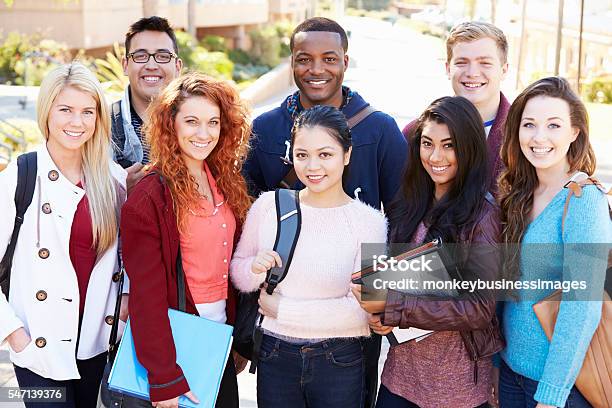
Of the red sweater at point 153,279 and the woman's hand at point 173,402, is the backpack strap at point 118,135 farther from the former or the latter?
the woman's hand at point 173,402

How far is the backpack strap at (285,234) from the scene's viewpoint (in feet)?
10.6

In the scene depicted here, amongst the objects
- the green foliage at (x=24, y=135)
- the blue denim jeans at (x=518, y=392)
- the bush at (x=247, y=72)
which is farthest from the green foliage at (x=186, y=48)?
the blue denim jeans at (x=518, y=392)

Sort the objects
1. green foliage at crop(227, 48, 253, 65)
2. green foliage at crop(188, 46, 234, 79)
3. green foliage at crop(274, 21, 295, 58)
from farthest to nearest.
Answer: green foliage at crop(274, 21, 295, 58)
green foliage at crop(227, 48, 253, 65)
green foliage at crop(188, 46, 234, 79)

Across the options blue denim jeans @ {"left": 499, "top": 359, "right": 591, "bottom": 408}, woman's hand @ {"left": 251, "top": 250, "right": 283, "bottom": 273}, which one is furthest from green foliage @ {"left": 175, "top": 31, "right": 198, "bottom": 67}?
blue denim jeans @ {"left": 499, "top": 359, "right": 591, "bottom": 408}

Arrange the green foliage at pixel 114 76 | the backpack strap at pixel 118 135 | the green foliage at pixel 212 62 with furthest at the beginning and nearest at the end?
the green foliage at pixel 212 62, the green foliage at pixel 114 76, the backpack strap at pixel 118 135

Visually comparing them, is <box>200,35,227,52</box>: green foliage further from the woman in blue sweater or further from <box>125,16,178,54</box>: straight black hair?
the woman in blue sweater

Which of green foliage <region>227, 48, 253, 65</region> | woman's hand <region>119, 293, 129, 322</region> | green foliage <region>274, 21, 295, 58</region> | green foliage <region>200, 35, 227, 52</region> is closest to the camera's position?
woman's hand <region>119, 293, 129, 322</region>

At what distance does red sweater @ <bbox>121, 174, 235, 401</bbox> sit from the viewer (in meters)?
3.05

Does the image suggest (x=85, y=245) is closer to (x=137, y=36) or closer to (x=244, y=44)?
(x=137, y=36)

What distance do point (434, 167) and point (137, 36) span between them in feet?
7.32

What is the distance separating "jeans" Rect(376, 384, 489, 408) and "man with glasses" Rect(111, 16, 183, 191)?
193cm

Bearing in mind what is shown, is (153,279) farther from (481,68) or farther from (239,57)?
(239,57)

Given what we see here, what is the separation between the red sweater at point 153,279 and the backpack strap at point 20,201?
423mm

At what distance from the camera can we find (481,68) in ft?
13.8
